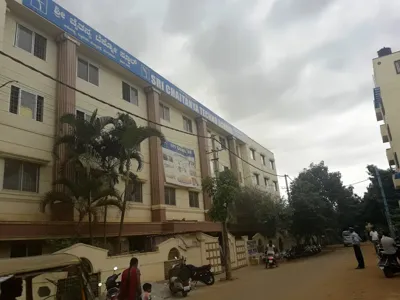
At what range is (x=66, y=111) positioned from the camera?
1503 centimetres

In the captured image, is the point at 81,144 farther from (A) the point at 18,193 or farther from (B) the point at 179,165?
(B) the point at 179,165

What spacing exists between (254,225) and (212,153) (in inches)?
272

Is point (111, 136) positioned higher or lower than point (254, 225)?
higher

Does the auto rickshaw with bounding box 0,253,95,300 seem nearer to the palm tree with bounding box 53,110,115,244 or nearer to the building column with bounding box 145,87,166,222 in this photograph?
the palm tree with bounding box 53,110,115,244

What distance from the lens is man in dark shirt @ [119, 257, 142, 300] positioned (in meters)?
7.06

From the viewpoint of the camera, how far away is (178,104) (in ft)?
81.4

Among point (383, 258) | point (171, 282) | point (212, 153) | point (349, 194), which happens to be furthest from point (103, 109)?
point (349, 194)

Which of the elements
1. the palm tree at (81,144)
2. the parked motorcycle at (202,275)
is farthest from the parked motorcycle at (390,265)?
the palm tree at (81,144)

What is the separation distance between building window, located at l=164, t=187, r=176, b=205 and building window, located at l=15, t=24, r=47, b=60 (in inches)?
418

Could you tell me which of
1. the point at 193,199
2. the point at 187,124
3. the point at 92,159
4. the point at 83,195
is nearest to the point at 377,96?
the point at 187,124


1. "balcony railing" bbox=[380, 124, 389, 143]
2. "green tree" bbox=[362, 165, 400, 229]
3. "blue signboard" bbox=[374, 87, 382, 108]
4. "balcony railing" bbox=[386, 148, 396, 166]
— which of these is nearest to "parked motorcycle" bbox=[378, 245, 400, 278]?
"blue signboard" bbox=[374, 87, 382, 108]

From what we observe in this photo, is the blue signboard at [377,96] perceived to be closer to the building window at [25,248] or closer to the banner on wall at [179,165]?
the banner on wall at [179,165]

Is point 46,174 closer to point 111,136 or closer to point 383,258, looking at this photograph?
point 111,136

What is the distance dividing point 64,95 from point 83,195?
4811 millimetres
